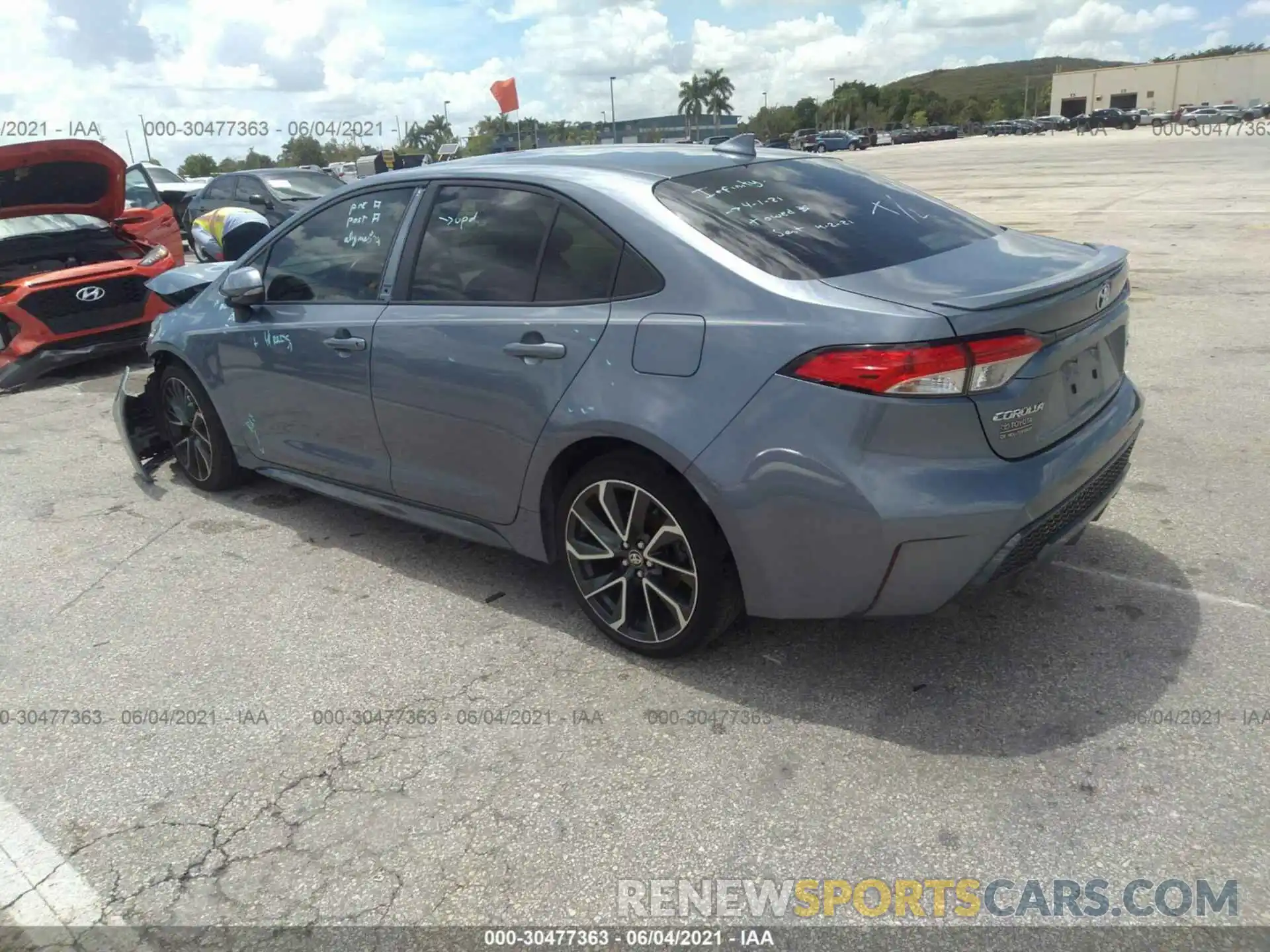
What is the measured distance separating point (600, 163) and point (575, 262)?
496 millimetres

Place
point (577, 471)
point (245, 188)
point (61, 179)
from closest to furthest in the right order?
point (577, 471) < point (61, 179) < point (245, 188)

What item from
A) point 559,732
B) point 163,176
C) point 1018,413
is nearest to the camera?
point 1018,413

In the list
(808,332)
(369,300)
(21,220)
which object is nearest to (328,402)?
(369,300)

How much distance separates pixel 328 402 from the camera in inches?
164

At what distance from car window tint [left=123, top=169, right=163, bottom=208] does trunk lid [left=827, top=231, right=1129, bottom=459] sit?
1103cm

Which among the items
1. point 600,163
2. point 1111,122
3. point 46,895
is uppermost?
point 1111,122

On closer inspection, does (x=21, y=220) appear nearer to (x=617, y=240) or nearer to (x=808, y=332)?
(x=617, y=240)

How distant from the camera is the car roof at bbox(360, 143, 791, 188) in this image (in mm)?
3494

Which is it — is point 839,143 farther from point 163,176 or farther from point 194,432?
point 194,432

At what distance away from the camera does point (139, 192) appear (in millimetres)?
12156

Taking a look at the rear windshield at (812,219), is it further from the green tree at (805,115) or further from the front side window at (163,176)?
the green tree at (805,115)

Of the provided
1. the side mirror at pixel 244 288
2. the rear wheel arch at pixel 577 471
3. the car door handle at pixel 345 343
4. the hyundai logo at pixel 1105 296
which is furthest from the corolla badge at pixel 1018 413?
the side mirror at pixel 244 288

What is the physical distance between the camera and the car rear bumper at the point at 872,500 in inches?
105

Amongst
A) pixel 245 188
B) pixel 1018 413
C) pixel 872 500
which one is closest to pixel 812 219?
pixel 1018 413
